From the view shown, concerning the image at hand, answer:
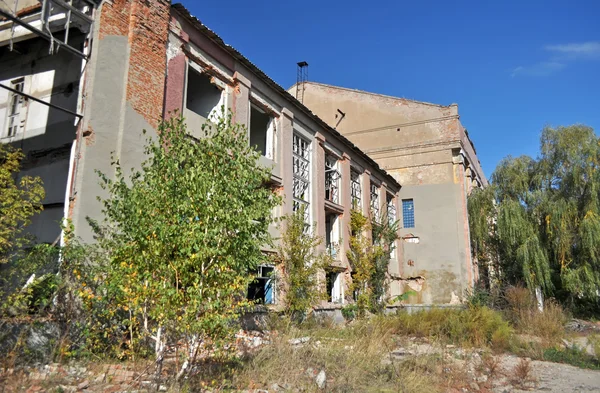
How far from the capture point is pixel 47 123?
1134cm

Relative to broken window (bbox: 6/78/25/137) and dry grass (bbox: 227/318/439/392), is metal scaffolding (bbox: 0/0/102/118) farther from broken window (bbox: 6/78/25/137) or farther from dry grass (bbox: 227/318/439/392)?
dry grass (bbox: 227/318/439/392)

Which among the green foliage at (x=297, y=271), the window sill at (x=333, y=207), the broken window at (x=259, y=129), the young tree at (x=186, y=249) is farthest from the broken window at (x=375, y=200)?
the young tree at (x=186, y=249)

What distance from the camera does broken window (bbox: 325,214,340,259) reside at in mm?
19247

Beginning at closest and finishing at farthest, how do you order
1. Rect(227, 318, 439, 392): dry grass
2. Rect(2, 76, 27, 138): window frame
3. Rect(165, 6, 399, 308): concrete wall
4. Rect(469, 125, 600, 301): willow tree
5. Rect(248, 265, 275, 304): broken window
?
Rect(227, 318, 439, 392): dry grass, Rect(2, 76, 27, 138): window frame, Rect(165, 6, 399, 308): concrete wall, Rect(248, 265, 275, 304): broken window, Rect(469, 125, 600, 301): willow tree

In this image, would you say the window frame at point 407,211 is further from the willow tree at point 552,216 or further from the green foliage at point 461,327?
the green foliage at point 461,327

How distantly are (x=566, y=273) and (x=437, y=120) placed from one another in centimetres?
1014

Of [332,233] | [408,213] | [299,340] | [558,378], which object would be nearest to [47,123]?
[299,340]

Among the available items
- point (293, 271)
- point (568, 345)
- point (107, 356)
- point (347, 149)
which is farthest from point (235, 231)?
point (347, 149)

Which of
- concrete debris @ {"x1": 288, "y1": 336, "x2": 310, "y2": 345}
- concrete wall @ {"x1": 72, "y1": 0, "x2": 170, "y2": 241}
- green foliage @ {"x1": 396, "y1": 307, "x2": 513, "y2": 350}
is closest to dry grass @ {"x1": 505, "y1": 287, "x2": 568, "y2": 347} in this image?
green foliage @ {"x1": 396, "y1": 307, "x2": 513, "y2": 350}

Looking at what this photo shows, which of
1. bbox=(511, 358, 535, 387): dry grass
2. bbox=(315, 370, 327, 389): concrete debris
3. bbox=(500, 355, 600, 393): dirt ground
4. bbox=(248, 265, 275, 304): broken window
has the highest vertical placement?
bbox=(248, 265, 275, 304): broken window

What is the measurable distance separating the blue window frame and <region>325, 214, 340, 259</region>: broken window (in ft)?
25.2

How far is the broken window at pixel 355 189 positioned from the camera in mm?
21358

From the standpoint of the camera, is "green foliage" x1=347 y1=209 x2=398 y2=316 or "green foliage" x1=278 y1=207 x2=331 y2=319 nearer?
"green foliage" x1=278 y1=207 x2=331 y2=319

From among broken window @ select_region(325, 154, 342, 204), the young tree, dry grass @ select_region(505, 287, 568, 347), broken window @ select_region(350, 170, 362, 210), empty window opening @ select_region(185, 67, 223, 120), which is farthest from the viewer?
broken window @ select_region(350, 170, 362, 210)
